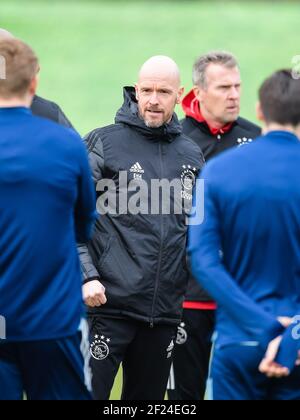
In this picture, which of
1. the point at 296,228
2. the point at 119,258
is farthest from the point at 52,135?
the point at 119,258

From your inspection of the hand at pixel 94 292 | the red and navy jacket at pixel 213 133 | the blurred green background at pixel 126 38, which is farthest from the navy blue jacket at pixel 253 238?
the blurred green background at pixel 126 38

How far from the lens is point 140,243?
5730mm

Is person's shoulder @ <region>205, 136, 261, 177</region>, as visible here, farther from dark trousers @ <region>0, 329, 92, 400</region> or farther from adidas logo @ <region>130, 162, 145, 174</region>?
adidas logo @ <region>130, 162, 145, 174</region>

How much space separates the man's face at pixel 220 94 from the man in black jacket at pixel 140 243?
872 millimetres

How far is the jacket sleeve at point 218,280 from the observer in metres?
4.28

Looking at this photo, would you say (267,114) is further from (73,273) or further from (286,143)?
(73,273)

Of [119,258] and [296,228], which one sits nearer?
[296,228]

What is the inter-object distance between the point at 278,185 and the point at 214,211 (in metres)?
0.27

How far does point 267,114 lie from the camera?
4.43 meters

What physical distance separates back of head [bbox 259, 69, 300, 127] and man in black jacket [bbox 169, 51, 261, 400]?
7.68ft

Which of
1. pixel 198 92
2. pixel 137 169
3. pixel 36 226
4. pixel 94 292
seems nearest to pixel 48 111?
pixel 137 169
